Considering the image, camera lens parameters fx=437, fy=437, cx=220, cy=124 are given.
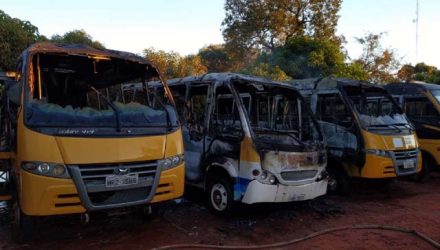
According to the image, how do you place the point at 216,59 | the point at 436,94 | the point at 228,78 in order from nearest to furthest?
the point at 228,78 → the point at 436,94 → the point at 216,59

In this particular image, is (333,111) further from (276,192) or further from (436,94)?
(276,192)

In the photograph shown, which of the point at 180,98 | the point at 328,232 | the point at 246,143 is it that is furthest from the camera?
the point at 180,98

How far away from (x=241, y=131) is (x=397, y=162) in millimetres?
3638

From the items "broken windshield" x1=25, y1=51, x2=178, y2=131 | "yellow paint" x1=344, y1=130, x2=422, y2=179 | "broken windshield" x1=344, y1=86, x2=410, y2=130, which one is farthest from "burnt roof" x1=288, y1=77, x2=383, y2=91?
"broken windshield" x1=25, y1=51, x2=178, y2=131

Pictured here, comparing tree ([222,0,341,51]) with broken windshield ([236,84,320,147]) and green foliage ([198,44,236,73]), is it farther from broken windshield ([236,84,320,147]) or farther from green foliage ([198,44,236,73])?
broken windshield ([236,84,320,147])

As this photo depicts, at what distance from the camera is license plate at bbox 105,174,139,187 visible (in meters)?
4.97

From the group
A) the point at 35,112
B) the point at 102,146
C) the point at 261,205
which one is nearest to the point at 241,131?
the point at 261,205

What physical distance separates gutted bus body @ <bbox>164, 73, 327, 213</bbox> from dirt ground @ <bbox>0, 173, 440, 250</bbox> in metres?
0.41

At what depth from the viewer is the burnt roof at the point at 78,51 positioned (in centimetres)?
543

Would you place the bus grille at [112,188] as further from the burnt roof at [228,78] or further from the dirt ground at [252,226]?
the burnt roof at [228,78]

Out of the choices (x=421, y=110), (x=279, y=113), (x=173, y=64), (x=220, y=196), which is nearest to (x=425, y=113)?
(x=421, y=110)

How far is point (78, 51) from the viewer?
5.64m

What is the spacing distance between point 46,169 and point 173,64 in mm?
15726

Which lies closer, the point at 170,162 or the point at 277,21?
the point at 170,162
